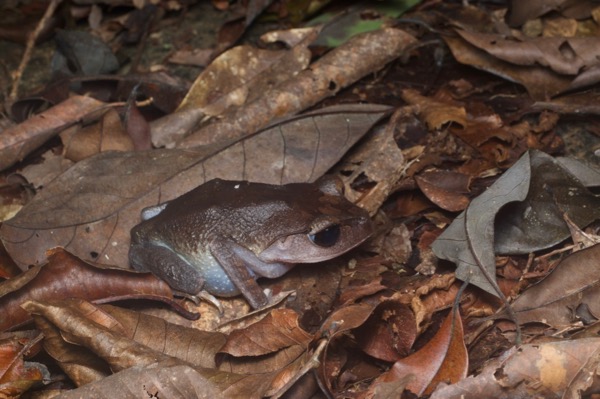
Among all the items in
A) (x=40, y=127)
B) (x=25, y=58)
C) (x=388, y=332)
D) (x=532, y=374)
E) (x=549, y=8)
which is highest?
(x=25, y=58)

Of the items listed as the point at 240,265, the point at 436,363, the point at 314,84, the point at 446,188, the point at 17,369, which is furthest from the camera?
the point at 314,84

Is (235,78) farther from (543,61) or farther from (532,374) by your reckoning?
(532,374)

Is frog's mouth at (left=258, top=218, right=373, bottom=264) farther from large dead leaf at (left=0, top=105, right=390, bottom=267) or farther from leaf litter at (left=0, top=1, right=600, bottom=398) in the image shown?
large dead leaf at (left=0, top=105, right=390, bottom=267)

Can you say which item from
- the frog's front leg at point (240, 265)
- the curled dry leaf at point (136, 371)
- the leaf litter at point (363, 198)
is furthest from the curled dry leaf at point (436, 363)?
the frog's front leg at point (240, 265)

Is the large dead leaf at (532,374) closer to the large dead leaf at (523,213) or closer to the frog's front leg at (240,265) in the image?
the large dead leaf at (523,213)

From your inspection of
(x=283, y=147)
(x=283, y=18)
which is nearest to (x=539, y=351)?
(x=283, y=147)

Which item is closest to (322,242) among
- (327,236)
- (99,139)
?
(327,236)

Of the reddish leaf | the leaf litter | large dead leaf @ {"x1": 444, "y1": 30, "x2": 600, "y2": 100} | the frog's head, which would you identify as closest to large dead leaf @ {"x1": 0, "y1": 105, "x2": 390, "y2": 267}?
the leaf litter

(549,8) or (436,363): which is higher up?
(549,8)
